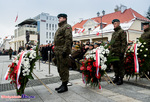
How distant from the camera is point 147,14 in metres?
48.5

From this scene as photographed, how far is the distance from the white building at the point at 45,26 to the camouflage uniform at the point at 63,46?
49.6 m

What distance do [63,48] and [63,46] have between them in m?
0.16

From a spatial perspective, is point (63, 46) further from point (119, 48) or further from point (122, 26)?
point (122, 26)

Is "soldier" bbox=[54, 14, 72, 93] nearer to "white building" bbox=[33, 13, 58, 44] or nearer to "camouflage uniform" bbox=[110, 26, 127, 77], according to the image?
"camouflage uniform" bbox=[110, 26, 127, 77]

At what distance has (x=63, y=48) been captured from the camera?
411 centimetres

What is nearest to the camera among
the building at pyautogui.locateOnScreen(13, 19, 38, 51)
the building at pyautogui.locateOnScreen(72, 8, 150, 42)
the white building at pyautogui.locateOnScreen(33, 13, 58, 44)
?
the building at pyautogui.locateOnScreen(72, 8, 150, 42)

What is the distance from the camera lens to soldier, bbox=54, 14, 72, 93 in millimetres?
4105

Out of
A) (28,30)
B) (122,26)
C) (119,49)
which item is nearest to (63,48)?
(119,49)

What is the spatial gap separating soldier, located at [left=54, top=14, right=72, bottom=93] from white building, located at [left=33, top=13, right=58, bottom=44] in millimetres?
49565

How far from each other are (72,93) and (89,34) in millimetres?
28182

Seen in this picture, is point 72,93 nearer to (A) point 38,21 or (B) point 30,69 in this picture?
(B) point 30,69

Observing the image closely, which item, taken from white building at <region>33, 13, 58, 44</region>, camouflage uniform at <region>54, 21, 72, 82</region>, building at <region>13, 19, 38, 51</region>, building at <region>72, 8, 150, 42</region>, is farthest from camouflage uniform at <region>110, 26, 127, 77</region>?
white building at <region>33, 13, 58, 44</region>

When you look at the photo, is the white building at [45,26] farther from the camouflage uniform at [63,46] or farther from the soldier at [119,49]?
the camouflage uniform at [63,46]

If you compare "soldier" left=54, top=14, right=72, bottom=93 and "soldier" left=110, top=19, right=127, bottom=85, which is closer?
"soldier" left=54, top=14, right=72, bottom=93
